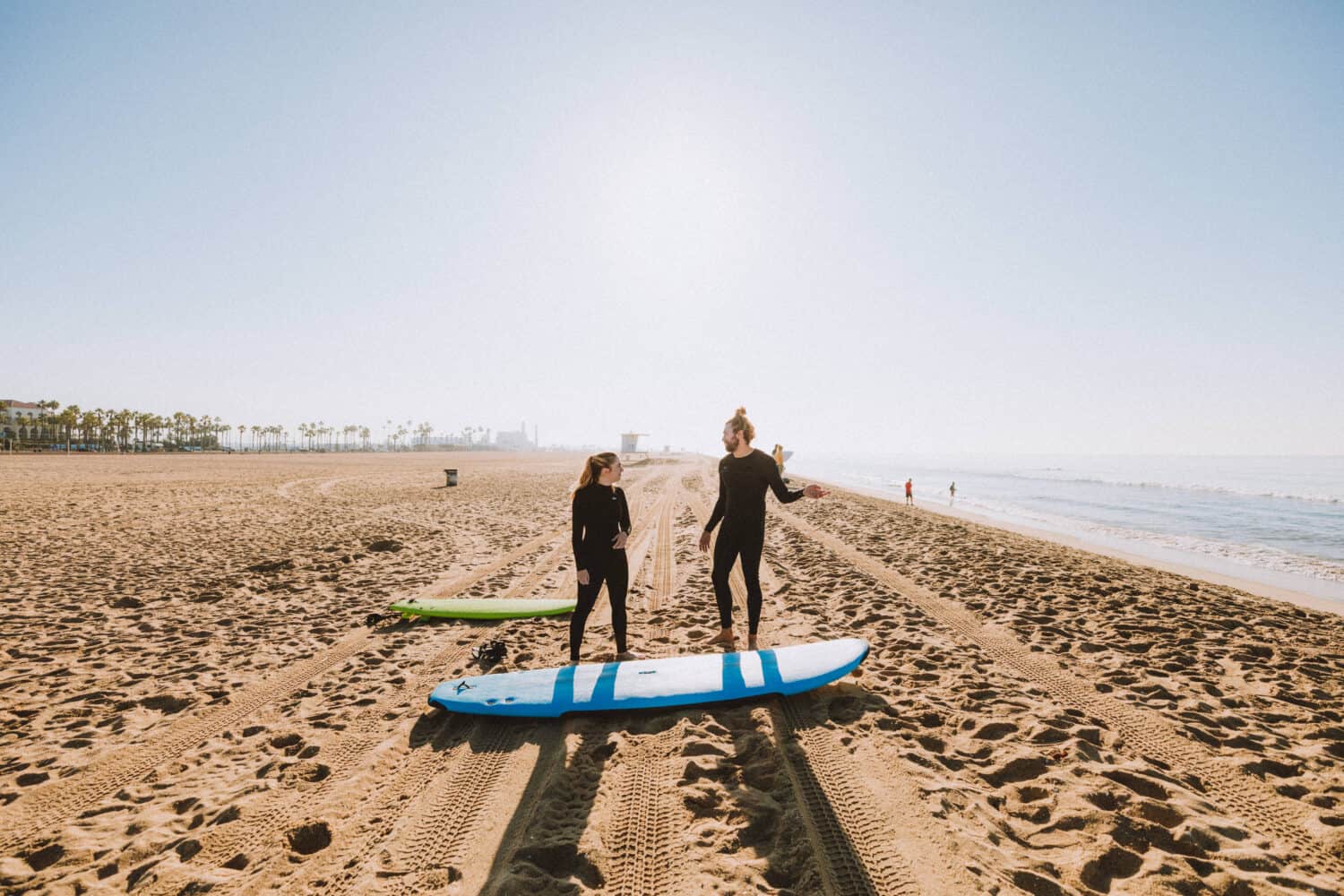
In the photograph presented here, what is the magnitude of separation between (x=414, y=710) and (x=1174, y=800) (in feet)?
16.8

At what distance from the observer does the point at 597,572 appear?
481 cm

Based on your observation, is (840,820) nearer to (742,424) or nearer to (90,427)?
(742,424)

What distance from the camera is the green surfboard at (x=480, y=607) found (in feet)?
21.4

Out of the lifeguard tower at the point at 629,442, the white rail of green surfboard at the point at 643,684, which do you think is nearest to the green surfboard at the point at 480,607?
the white rail of green surfboard at the point at 643,684

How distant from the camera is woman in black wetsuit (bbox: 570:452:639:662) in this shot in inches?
183

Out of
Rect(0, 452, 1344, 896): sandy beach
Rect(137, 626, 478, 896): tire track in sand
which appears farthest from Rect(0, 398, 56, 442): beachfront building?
Rect(137, 626, 478, 896): tire track in sand

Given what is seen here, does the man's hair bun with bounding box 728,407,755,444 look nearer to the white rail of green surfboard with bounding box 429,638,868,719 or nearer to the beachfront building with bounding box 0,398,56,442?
the white rail of green surfboard with bounding box 429,638,868,719

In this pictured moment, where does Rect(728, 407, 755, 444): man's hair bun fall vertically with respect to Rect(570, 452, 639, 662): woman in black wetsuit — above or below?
above

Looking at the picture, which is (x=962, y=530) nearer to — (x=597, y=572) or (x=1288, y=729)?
(x=1288, y=729)

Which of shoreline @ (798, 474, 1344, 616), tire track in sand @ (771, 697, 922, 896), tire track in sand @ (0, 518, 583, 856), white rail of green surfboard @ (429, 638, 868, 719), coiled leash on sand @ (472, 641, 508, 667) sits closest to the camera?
tire track in sand @ (771, 697, 922, 896)

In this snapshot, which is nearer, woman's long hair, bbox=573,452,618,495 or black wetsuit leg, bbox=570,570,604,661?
woman's long hair, bbox=573,452,618,495

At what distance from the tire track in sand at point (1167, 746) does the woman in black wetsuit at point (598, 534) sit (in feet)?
12.7

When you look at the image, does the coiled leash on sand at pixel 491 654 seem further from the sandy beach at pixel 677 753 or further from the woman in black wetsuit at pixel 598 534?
the woman in black wetsuit at pixel 598 534

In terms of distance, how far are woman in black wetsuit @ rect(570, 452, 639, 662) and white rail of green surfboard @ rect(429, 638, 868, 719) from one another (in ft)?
1.96
